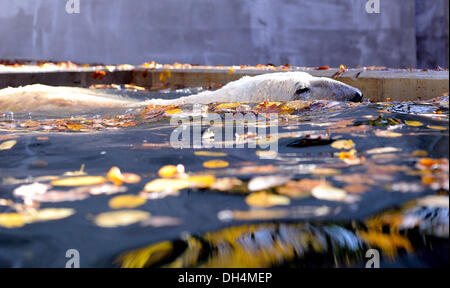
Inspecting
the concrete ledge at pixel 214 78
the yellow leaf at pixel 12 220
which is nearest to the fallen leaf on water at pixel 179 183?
the yellow leaf at pixel 12 220

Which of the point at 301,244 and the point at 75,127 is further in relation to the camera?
the point at 75,127

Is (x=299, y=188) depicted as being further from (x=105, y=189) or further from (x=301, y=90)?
(x=301, y=90)

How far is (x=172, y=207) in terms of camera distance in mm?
1276

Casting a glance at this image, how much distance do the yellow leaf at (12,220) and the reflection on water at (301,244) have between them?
0.32 metres

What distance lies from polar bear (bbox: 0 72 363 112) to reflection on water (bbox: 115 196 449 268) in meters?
2.20

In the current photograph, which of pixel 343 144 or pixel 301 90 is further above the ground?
pixel 301 90

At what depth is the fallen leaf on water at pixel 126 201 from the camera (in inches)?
50.9

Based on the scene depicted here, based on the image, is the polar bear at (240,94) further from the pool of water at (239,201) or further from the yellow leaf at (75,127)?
the pool of water at (239,201)

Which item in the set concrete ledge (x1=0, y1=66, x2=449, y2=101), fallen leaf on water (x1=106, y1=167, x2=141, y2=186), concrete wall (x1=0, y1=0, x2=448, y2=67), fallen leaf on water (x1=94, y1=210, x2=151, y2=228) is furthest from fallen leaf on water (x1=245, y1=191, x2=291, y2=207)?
concrete wall (x1=0, y1=0, x2=448, y2=67)

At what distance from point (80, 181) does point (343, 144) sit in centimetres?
91

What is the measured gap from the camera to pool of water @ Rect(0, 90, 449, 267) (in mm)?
1138

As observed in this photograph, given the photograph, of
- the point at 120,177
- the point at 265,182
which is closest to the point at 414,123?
the point at 265,182

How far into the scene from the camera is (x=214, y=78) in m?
5.75

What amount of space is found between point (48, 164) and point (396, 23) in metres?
8.38
